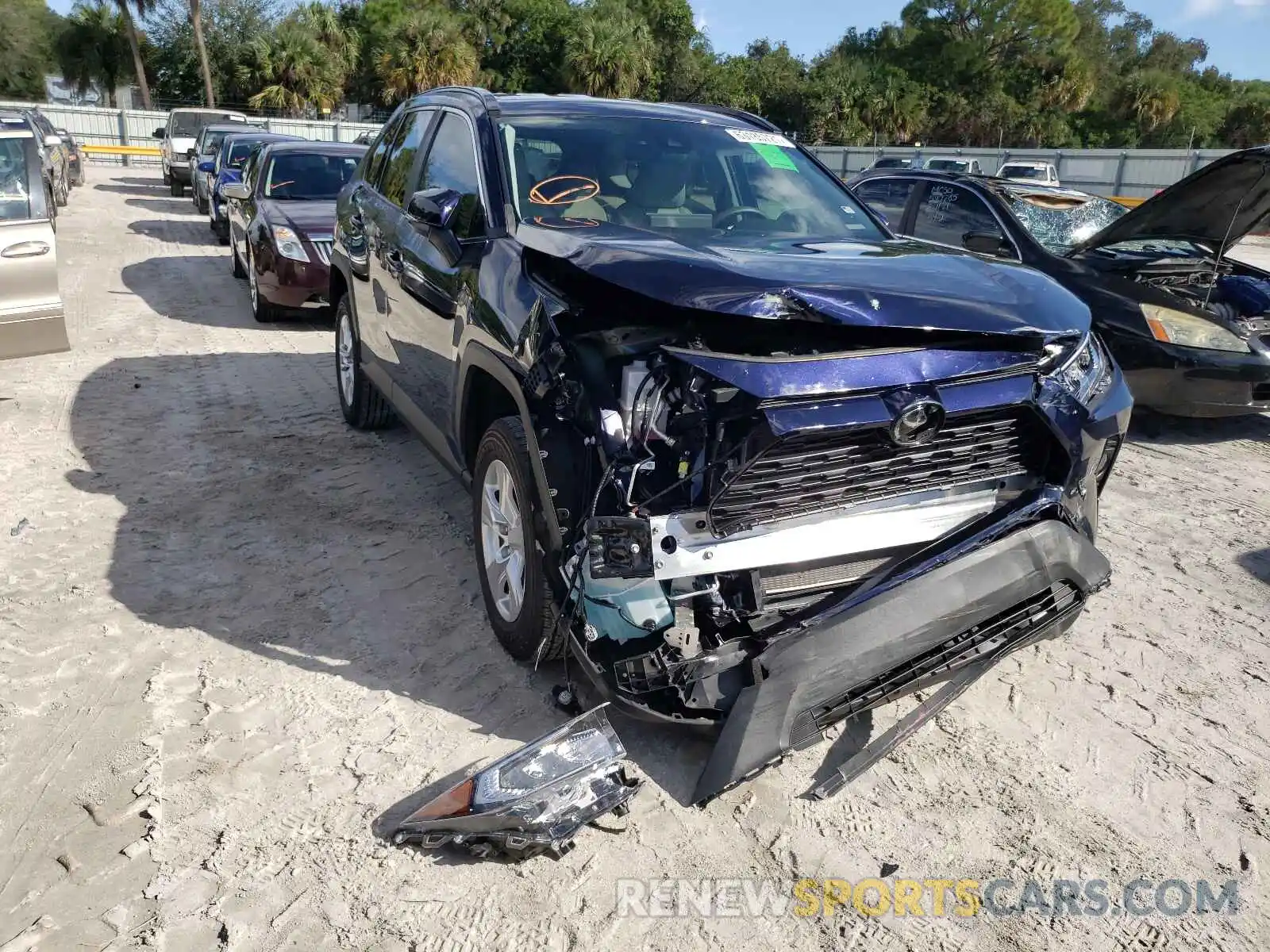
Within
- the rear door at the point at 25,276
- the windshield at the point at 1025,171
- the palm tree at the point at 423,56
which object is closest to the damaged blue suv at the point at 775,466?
the rear door at the point at 25,276

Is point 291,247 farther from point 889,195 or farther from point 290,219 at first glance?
point 889,195

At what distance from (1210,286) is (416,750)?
6104 mm

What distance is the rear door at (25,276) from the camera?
5820 mm

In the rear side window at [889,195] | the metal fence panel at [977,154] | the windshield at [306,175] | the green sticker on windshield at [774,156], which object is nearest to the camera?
the green sticker on windshield at [774,156]

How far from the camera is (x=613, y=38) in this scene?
45.8m

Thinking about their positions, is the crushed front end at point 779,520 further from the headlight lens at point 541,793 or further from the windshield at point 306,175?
the windshield at point 306,175

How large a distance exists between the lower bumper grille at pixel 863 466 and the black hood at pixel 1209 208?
3.87 m

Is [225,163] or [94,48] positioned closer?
[225,163]

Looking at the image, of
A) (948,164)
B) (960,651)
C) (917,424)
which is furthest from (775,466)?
(948,164)

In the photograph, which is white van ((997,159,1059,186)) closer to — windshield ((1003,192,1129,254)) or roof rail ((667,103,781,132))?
windshield ((1003,192,1129,254))

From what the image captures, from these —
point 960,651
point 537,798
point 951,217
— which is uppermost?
point 951,217

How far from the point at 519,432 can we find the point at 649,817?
131 cm

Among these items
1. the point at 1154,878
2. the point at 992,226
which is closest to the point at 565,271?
the point at 1154,878

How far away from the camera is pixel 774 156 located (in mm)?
4738
